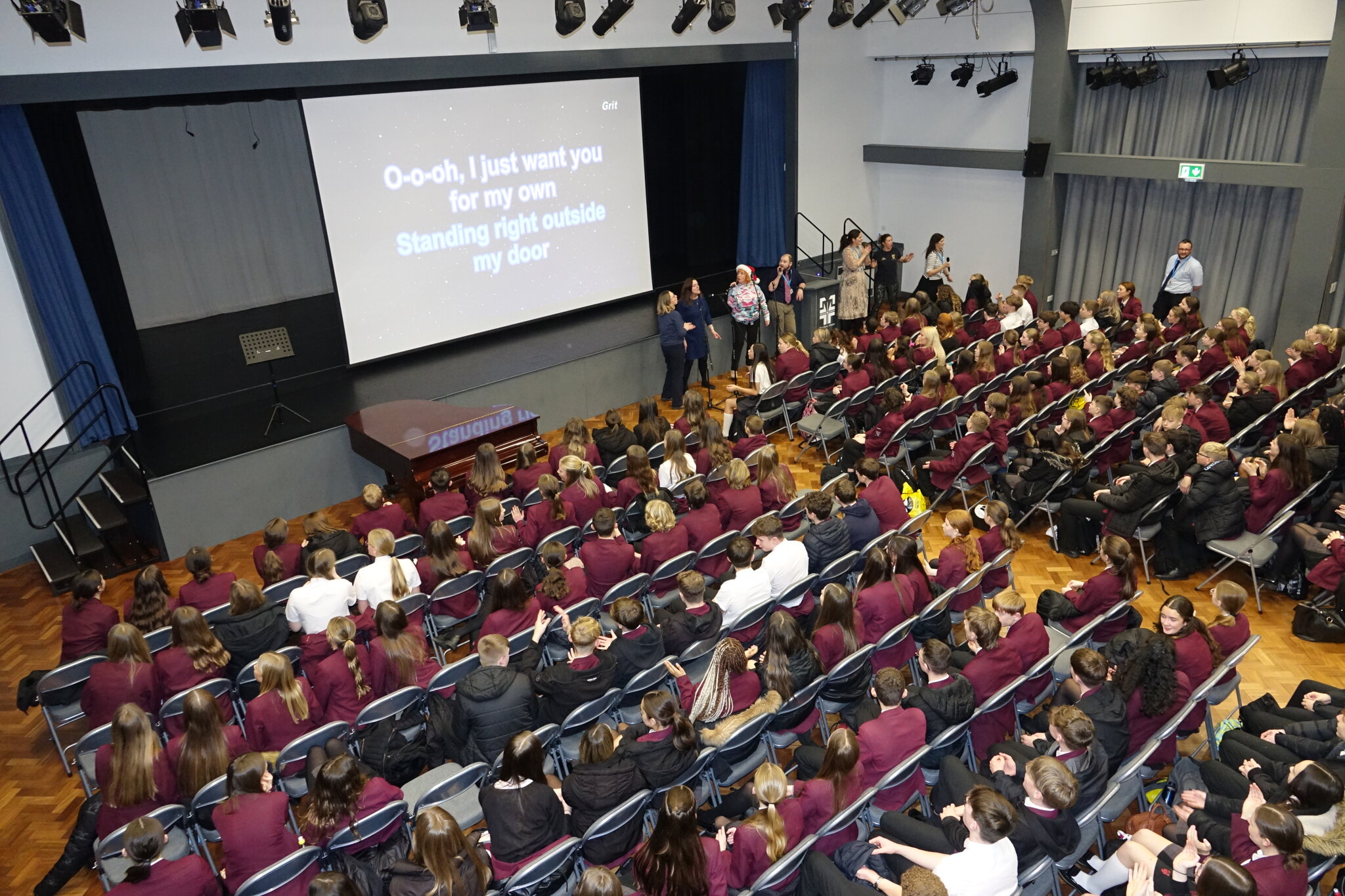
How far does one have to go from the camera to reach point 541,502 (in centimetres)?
690

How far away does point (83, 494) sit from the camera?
8461mm

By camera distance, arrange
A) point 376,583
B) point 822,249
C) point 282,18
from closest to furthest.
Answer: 1. point 376,583
2. point 282,18
3. point 822,249

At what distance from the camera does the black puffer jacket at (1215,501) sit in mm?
6479

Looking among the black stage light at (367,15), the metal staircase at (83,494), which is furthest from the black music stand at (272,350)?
the black stage light at (367,15)

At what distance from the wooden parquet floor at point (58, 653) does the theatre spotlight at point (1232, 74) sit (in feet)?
20.2

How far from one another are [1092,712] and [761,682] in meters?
1.61

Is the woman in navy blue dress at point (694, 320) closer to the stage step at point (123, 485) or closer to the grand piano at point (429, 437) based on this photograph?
the grand piano at point (429, 437)

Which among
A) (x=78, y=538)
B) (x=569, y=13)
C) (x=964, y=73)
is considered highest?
(x=569, y=13)

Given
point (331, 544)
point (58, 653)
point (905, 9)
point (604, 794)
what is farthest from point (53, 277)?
point (905, 9)

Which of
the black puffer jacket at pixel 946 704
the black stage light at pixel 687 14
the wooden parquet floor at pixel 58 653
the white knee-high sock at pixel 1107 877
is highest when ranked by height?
the black stage light at pixel 687 14

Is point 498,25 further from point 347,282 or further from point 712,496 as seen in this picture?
point 712,496

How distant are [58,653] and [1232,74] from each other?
1311cm

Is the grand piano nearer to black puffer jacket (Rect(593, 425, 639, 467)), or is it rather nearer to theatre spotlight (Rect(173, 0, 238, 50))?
black puffer jacket (Rect(593, 425, 639, 467))

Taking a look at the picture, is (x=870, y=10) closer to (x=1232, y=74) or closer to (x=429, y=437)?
(x=1232, y=74)
